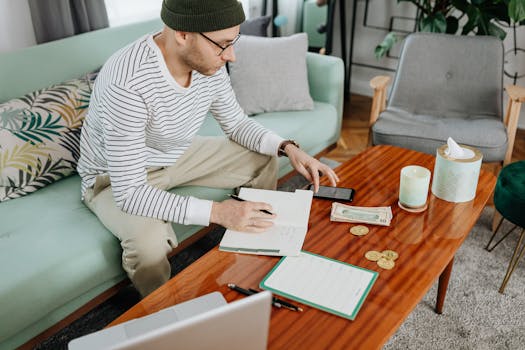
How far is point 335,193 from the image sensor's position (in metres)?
1.54

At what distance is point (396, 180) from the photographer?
1636mm

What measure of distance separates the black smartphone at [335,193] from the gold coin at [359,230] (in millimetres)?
149

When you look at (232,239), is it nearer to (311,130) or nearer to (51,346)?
(51,346)

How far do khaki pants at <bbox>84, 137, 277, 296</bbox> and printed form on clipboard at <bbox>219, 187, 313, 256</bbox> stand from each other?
28 centimetres

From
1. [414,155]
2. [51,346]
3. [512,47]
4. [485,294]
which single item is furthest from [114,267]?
[512,47]

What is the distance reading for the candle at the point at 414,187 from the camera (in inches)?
55.3

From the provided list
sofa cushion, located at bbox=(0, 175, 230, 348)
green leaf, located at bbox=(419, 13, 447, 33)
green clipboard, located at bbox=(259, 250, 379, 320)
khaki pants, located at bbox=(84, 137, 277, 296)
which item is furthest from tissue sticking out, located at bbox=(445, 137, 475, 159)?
green leaf, located at bbox=(419, 13, 447, 33)

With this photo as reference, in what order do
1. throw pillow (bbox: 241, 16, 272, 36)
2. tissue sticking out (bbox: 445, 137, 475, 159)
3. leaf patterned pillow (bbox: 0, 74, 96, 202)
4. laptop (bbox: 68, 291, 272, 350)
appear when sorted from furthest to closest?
throw pillow (bbox: 241, 16, 272, 36) < leaf patterned pillow (bbox: 0, 74, 96, 202) < tissue sticking out (bbox: 445, 137, 475, 159) < laptop (bbox: 68, 291, 272, 350)

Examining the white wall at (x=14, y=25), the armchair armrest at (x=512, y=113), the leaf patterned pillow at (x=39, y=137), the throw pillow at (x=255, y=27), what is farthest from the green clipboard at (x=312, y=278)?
the white wall at (x=14, y=25)

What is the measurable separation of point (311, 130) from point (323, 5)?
1.46 metres

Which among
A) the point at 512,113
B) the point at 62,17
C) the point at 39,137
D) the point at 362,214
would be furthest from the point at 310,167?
the point at 62,17

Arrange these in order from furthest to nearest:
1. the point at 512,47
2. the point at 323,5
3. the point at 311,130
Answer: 1. the point at 323,5
2. the point at 512,47
3. the point at 311,130

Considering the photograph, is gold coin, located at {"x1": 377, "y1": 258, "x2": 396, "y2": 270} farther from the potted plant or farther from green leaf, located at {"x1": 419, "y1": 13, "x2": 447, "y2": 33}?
green leaf, located at {"x1": 419, "y1": 13, "x2": 447, "y2": 33}

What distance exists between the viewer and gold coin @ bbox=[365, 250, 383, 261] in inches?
49.2
